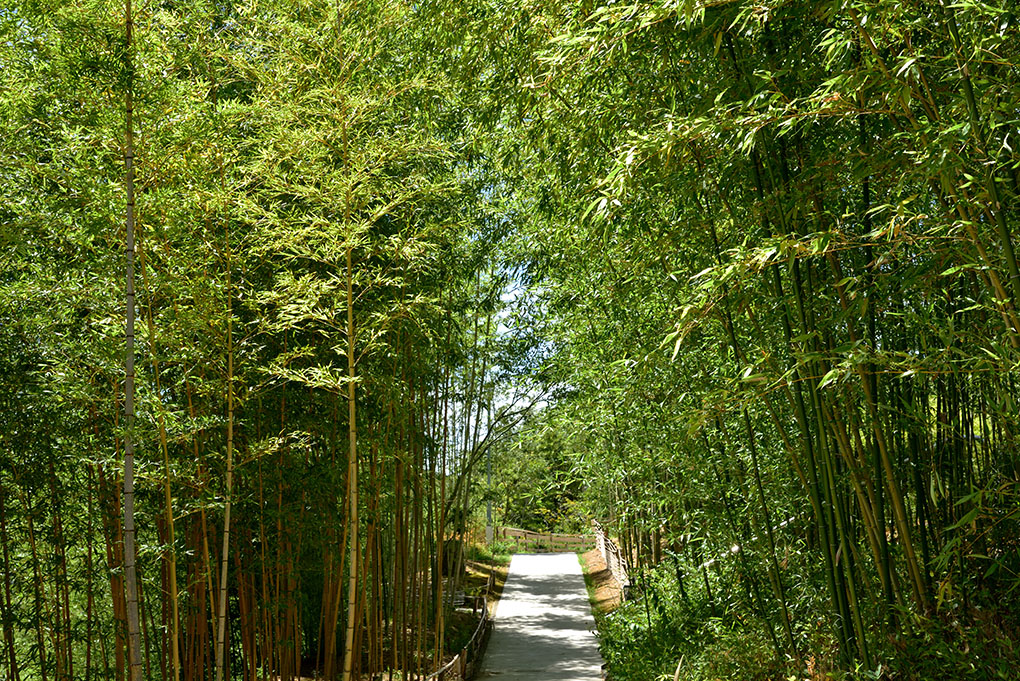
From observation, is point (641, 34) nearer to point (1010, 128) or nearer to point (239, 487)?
point (1010, 128)

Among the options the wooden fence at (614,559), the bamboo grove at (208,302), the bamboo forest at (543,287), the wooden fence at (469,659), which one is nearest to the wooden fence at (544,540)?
the wooden fence at (614,559)

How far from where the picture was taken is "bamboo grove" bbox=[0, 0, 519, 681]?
135 inches

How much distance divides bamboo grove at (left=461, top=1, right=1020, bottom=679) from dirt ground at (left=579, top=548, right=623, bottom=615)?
650cm

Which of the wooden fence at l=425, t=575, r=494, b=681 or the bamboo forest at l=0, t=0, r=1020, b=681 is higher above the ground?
the bamboo forest at l=0, t=0, r=1020, b=681

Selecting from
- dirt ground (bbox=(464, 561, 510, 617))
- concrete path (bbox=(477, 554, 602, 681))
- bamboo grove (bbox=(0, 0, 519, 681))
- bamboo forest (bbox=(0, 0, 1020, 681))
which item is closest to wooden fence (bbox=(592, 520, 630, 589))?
concrete path (bbox=(477, 554, 602, 681))

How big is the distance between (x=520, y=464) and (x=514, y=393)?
1190 cm

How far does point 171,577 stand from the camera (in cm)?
389

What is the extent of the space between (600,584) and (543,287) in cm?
917

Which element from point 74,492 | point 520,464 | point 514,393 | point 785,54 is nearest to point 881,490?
point 785,54

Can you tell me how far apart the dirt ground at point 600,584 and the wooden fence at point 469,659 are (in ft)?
4.93

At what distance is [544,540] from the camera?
72.6 feet

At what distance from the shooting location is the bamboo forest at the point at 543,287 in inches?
92.3

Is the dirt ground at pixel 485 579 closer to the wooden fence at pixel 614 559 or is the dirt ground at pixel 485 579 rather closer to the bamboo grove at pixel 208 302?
the wooden fence at pixel 614 559

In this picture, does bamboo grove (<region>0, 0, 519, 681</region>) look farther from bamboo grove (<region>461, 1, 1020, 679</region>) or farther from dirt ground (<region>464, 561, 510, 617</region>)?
dirt ground (<region>464, 561, 510, 617</region>)
